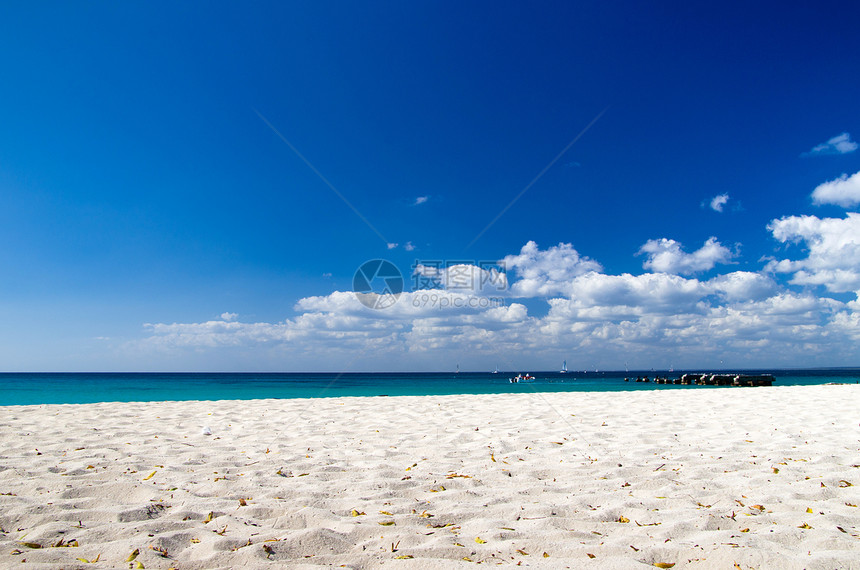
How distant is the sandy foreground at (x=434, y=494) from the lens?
8.23 feet

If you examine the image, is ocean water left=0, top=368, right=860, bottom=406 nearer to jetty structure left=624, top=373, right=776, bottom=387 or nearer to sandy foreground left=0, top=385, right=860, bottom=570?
jetty structure left=624, top=373, right=776, bottom=387

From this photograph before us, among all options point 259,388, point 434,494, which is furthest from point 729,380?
point 434,494

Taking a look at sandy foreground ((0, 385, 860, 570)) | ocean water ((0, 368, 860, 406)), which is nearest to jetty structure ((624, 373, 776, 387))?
ocean water ((0, 368, 860, 406))

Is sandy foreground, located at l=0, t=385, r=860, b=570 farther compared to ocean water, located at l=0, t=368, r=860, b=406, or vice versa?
ocean water, located at l=0, t=368, r=860, b=406

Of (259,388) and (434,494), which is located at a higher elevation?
(434,494)

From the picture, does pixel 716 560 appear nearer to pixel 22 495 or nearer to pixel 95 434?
pixel 22 495

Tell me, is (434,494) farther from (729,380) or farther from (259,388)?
(729,380)

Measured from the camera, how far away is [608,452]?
4.78 m

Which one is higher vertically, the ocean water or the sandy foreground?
the sandy foreground

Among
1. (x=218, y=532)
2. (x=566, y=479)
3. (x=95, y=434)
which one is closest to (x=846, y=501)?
(x=566, y=479)

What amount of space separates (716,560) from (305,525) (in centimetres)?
246

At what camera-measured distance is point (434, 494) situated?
352 centimetres

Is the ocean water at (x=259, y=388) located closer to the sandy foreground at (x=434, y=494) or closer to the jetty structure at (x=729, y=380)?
the jetty structure at (x=729, y=380)

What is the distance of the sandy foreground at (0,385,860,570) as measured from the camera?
8.23 feet
